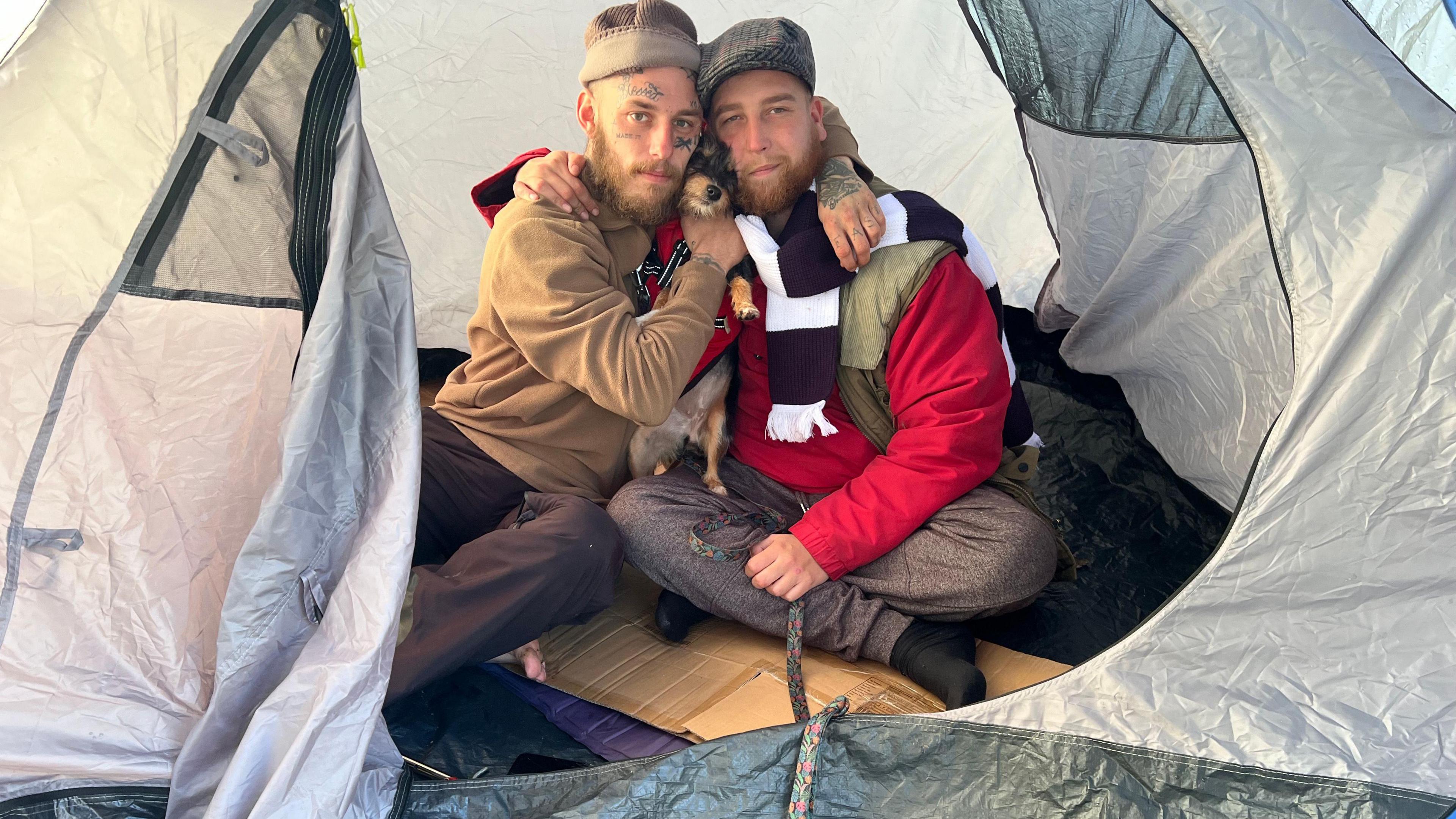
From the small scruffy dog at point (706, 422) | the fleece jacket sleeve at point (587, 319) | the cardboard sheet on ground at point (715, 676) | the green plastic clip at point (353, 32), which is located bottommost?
the cardboard sheet on ground at point (715, 676)

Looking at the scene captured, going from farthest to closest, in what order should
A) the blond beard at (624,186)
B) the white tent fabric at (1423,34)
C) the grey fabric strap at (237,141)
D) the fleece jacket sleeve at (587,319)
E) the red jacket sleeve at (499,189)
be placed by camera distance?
the red jacket sleeve at (499,189)
the blond beard at (624,186)
the fleece jacket sleeve at (587,319)
the grey fabric strap at (237,141)
the white tent fabric at (1423,34)

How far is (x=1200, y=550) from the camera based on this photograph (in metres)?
1.96

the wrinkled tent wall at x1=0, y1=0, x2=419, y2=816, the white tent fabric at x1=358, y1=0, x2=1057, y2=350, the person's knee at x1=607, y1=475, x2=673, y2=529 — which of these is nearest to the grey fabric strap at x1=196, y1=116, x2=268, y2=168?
the wrinkled tent wall at x1=0, y1=0, x2=419, y2=816

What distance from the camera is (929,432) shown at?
1685 millimetres

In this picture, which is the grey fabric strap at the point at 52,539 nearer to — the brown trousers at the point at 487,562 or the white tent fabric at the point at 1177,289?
the brown trousers at the point at 487,562

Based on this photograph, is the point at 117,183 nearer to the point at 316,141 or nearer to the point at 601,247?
the point at 316,141

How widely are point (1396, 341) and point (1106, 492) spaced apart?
3.21ft

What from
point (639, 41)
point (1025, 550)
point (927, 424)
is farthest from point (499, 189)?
point (1025, 550)

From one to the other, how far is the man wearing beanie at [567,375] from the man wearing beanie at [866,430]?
0.29ft

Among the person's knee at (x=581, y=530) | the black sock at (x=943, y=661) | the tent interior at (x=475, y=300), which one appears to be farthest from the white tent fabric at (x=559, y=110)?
the black sock at (x=943, y=661)

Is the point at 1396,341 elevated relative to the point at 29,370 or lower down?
elevated

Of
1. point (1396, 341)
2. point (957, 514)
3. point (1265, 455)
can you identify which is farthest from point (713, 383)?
point (1396, 341)

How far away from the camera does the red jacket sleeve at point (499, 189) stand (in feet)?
5.93

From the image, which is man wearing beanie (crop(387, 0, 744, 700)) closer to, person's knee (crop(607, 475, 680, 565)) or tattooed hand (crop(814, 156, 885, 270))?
person's knee (crop(607, 475, 680, 565))
